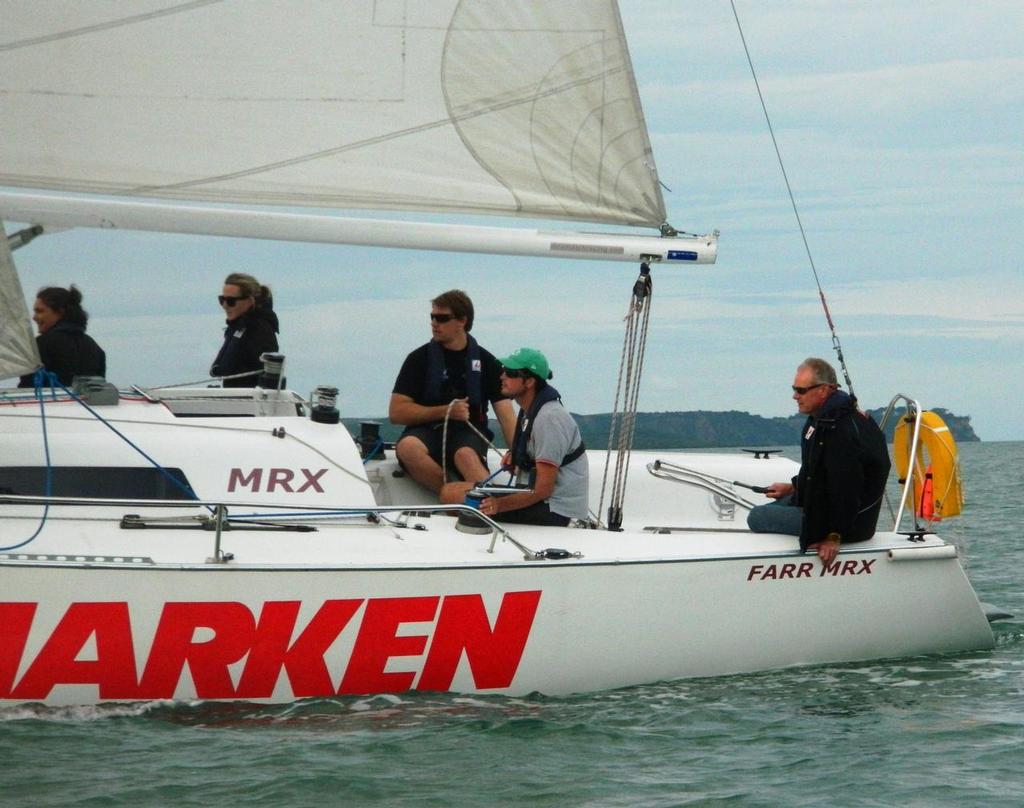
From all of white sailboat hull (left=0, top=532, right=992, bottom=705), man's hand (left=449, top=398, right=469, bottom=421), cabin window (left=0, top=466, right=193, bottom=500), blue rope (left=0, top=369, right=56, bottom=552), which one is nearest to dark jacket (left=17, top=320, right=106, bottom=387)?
blue rope (left=0, top=369, right=56, bottom=552)

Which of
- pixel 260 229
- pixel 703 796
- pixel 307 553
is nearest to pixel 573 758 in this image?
pixel 703 796

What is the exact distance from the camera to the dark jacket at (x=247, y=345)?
27.6ft

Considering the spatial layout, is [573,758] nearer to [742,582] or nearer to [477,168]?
[742,582]

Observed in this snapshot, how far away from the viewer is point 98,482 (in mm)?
6688

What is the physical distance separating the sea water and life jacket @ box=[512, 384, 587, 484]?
119cm

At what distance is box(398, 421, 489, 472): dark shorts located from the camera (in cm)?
771

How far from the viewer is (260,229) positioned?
266 inches

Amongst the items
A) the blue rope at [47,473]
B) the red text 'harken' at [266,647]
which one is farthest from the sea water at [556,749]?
the blue rope at [47,473]

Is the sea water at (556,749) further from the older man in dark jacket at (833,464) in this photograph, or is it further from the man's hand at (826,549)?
the older man in dark jacket at (833,464)

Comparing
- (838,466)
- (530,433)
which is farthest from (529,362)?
(838,466)

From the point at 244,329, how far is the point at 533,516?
228 centimetres

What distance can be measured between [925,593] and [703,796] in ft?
7.88

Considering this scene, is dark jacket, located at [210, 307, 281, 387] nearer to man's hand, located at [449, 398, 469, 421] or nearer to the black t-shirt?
the black t-shirt

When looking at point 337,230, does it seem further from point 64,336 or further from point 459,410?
point 64,336
